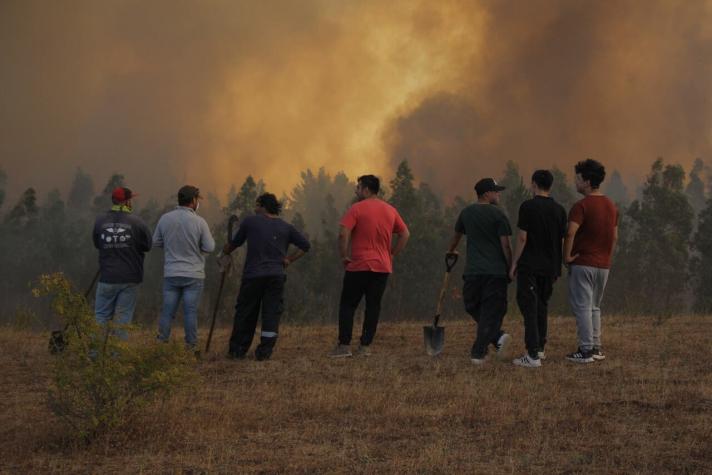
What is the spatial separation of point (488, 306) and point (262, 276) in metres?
2.96

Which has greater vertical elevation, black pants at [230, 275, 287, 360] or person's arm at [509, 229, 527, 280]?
person's arm at [509, 229, 527, 280]

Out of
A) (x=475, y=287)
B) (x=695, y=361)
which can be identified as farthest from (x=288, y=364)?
(x=695, y=361)

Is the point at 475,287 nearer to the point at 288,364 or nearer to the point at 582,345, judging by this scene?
the point at 582,345

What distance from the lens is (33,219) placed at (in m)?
113

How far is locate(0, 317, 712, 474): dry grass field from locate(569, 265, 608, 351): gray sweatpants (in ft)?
1.29

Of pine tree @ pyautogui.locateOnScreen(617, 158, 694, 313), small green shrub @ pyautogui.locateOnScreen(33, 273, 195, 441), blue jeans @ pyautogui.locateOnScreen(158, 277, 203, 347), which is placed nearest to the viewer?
small green shrub @ pyautogui.locateOnScreen(33, 273, 195, 441)

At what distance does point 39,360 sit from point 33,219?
4355 inches

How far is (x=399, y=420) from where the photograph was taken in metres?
7.16

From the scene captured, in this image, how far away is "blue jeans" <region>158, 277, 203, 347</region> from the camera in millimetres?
Answer: 10539

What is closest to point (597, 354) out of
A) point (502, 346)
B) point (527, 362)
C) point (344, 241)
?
point (527, 362)

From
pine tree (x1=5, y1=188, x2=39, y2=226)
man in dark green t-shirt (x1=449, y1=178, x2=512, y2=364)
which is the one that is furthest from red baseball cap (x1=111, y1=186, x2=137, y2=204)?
pine tree (x1=5, y1=188, x2=39, y2=226)

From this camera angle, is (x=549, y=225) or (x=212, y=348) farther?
(x=212, y=348)

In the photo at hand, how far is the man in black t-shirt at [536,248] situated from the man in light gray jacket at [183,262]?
3.96 meters

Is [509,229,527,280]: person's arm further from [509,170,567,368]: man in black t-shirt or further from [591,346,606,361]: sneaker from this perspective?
[591,346,606,361]: sneaker
